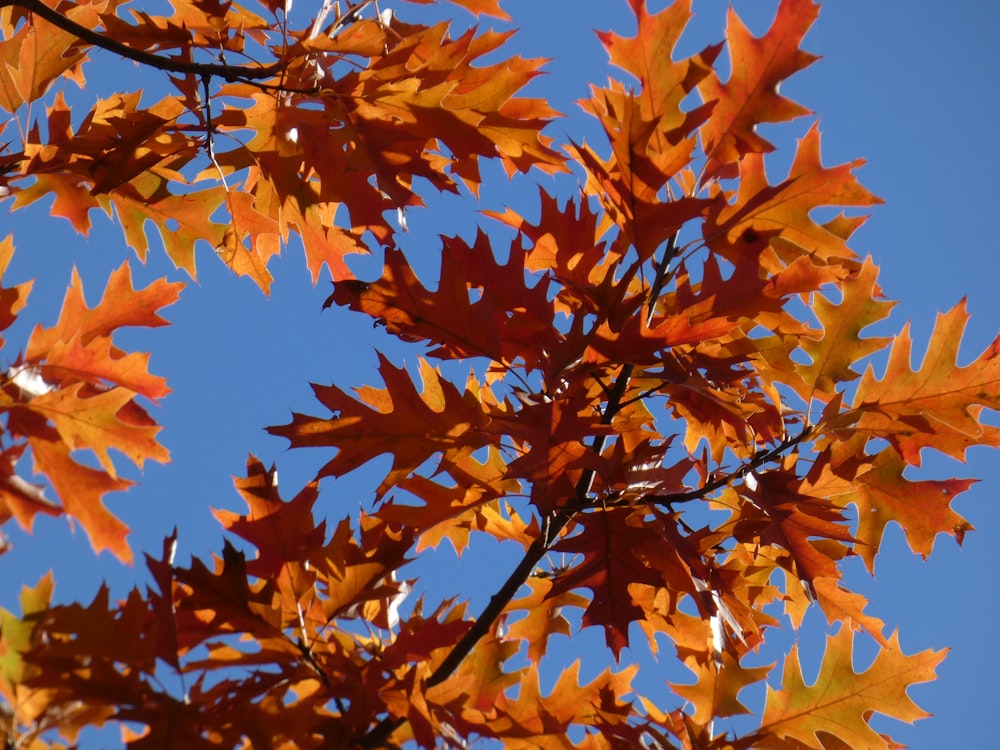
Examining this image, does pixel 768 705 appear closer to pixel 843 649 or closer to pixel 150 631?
pixel 843 649

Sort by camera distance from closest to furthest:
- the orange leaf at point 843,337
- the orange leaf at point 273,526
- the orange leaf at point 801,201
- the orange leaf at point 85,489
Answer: the orange leaf at point 85,489
the orange leaf at point 273,526
the orange leaf at point 801,201
the orange leaf at point 843,337

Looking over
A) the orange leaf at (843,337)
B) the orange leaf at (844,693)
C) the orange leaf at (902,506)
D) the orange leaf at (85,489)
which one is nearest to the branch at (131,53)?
the orange leaf at (85,489)

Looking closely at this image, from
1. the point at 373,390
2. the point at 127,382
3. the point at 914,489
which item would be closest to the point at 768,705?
the point at 914,489

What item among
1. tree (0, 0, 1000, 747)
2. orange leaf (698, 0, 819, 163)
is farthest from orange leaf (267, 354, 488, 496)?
orange leaf (698, 0, 819, 163)

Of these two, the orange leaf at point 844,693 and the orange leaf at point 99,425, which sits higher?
the orange leaf at point 99,425

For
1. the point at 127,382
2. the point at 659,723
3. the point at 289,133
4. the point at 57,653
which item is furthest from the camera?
the point at 289,133

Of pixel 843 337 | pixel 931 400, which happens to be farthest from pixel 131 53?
pixel 931 400

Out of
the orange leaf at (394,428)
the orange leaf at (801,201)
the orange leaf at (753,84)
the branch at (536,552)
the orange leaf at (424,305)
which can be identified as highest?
the orange leaf at (753,84)

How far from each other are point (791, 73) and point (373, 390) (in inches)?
26.4

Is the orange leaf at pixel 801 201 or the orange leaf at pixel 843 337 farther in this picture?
the orange leaf at pixel 843 337

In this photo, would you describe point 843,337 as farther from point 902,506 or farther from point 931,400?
point 902,506

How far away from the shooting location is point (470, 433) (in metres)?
1.25

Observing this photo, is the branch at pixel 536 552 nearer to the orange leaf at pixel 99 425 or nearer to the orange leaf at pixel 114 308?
the orange leaf at pixel 99 425

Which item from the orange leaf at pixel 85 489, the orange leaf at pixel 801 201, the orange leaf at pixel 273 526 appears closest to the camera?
the orange leaf at pixel 85 489
